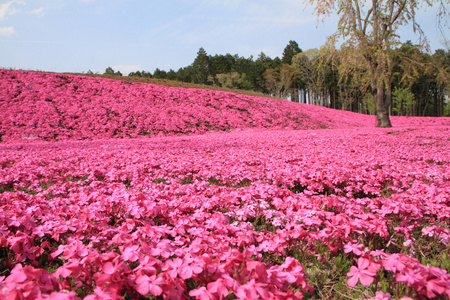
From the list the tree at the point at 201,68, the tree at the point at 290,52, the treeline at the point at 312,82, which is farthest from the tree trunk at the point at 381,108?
the tree at the point at 201,68

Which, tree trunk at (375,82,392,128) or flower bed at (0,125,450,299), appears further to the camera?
tree trunk at (375,82,392,128)

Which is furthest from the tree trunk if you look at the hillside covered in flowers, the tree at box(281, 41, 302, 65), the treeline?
the tree at box(281, 41, 302, 65)

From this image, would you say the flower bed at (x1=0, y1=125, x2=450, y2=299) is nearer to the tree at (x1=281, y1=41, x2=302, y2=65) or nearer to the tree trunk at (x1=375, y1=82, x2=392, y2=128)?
the tree trunk at (x1=375, y1=82, x2=392, y2=128)

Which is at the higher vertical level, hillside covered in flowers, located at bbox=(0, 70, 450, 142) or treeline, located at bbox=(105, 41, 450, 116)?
treeline, located at bbox=(105, 41, 450, 116)

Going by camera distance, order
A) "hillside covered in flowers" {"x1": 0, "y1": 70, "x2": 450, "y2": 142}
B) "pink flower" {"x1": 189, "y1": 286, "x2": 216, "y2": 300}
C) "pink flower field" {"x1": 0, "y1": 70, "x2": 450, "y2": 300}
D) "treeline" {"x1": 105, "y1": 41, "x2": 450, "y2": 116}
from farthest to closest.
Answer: "treeline" {"x1": 105, "y1": 41, "x2": 450, "y2": 116}, "hillside covered in flowers" {"x1": 0, "y1": 70, "x2": 450, "y2": 142}, "pink flower field" {"x1": 0, "y1": 70, "x2": 450, "y2": 300}, "pink flower" {"x1": 189, "y1": 286, "x2": 216, "y2": 300}

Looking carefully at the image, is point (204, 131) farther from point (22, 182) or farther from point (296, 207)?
point (296, 207)

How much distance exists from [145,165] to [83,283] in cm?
477

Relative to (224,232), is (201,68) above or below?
above

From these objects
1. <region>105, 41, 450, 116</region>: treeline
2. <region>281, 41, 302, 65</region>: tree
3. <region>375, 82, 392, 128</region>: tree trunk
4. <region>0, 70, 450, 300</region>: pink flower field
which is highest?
<region>281, 41, 302, 65</region>: tree

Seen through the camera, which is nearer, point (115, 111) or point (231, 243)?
point (231, 243)

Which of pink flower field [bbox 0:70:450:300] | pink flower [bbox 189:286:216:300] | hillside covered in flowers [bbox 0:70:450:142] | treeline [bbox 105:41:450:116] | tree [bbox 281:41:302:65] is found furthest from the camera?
tree [bbox 281:41:302:65]

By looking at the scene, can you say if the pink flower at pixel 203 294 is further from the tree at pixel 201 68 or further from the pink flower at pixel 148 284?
the tree at pixel 201 68

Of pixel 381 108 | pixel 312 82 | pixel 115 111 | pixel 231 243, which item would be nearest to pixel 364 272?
pixel 231 243

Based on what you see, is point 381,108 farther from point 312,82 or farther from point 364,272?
point 312,82
